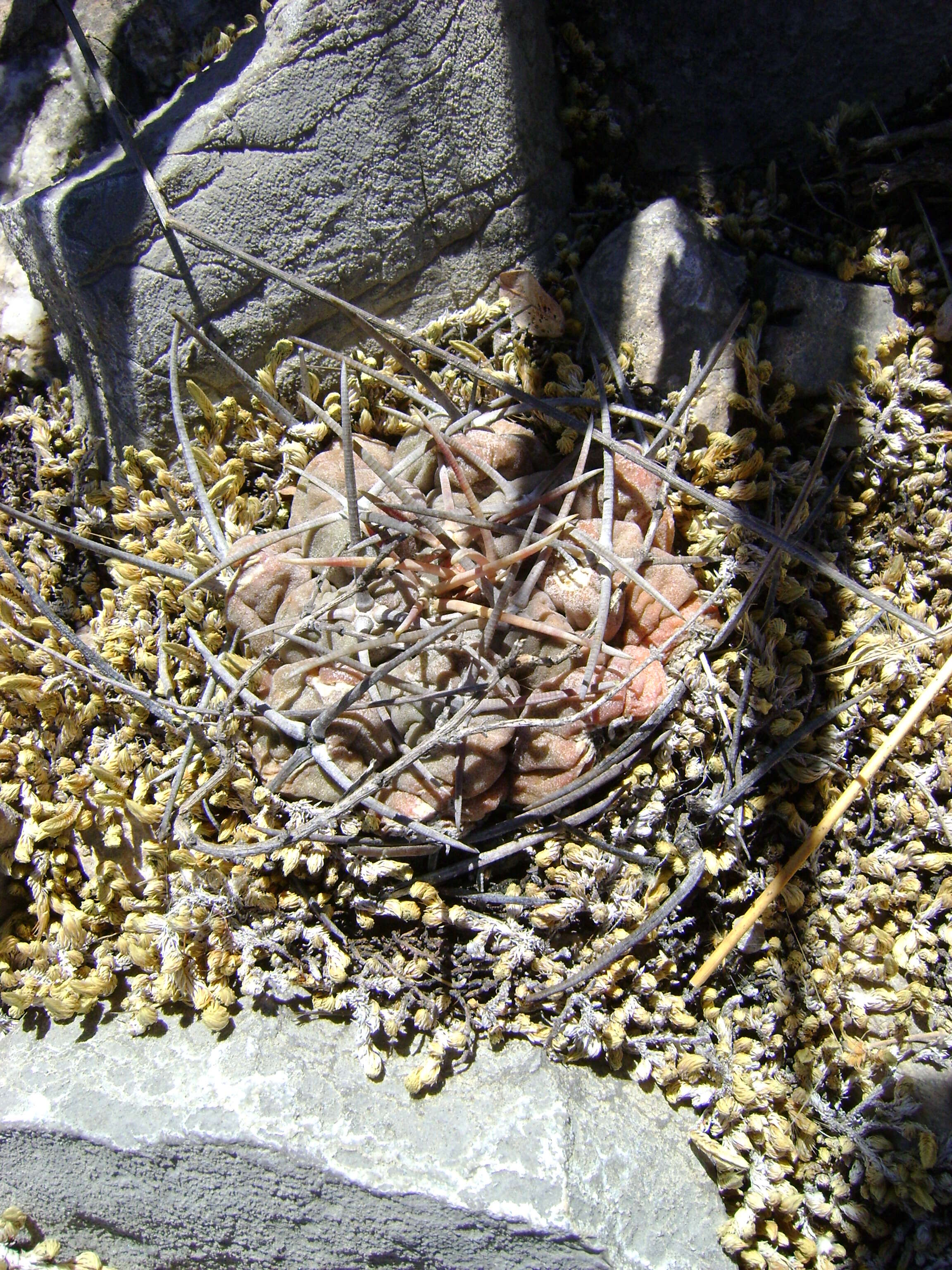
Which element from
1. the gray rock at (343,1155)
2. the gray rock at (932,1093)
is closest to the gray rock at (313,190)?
the gray rock at (343,1155)

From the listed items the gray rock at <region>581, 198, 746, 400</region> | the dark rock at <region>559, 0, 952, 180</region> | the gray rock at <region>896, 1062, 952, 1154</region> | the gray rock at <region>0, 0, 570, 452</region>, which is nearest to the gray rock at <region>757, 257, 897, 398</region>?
the gray rock at <region>581, 198, 746, 400</region>

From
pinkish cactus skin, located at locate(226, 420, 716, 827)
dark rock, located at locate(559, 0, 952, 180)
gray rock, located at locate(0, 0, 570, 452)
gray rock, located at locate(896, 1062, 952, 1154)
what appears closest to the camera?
gray rock, located at locate(896, 1062, 952, 1154)

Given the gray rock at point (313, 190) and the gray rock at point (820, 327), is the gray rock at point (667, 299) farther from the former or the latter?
the gray rock at point (313, 190)

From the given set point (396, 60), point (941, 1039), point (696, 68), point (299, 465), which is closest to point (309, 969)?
point (299, 465)

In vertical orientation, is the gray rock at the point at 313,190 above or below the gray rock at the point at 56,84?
below

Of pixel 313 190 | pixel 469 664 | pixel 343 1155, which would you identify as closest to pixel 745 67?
pixel 313 190

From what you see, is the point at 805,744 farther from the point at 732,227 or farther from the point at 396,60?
the point at 396,60

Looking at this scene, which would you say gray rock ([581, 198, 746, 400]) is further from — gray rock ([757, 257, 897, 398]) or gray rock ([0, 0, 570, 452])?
gray rock ([0, 0, 570, 452])
